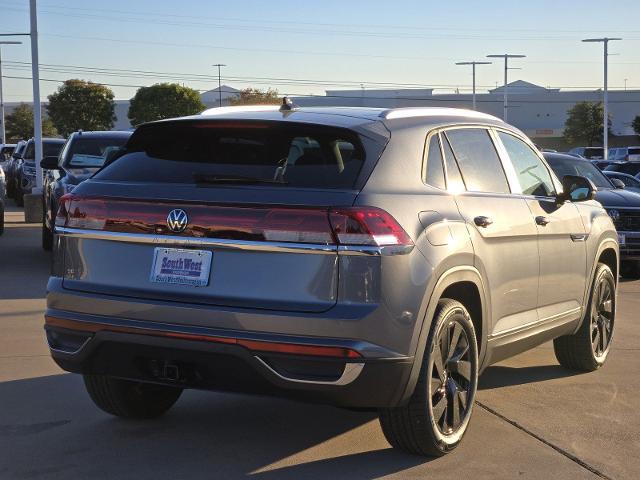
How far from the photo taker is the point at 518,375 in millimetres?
7293

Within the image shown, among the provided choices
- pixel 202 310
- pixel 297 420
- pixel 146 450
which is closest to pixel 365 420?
pixel 297 420

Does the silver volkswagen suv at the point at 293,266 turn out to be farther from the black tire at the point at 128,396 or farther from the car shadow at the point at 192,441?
the car shadow at the point at 192,441

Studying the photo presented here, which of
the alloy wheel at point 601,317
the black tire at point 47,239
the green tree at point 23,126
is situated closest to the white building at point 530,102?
the green tree at point 23,126

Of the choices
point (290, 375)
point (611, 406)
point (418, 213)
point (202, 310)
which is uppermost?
point (418, 213)

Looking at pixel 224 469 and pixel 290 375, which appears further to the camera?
pixel 224 469

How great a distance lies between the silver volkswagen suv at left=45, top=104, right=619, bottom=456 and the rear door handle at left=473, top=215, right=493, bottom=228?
0.01 metres

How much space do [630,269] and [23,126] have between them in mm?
92292

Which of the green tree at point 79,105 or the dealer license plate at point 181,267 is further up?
the green tree at point 79,105

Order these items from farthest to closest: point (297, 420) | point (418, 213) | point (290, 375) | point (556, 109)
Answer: point (556, 109)
point (297, 420)
point (418, 213)
point (290, 375)

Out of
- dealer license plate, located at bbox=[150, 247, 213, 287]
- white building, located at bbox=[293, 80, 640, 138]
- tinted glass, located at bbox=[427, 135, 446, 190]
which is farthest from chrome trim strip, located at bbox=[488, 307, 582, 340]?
white building, located at bbox=[293, 80, 640, 138]

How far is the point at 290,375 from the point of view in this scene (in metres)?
4.55

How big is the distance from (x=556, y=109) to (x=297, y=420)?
346 ft

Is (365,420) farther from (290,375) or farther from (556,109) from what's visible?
(556,109)

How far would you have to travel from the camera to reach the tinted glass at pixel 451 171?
5.43m
